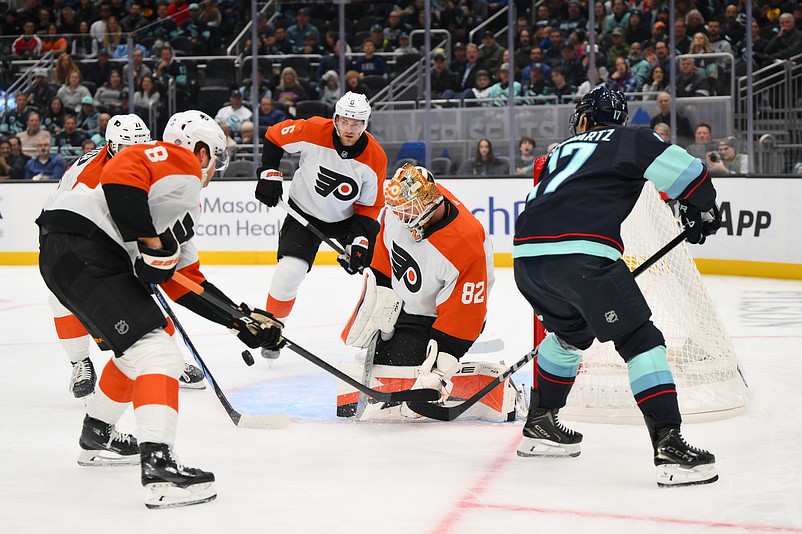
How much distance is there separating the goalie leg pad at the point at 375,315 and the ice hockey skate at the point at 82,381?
934 millimetres

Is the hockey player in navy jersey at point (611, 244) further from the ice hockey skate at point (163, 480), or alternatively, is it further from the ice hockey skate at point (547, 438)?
the ice hockey skate at point (163, 480)

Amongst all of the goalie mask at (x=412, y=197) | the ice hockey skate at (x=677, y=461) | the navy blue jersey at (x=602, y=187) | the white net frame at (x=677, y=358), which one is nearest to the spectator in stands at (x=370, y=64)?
the white net frame at (x=677, y=358)

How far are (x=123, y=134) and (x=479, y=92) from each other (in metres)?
5.49

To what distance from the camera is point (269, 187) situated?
4613 mm

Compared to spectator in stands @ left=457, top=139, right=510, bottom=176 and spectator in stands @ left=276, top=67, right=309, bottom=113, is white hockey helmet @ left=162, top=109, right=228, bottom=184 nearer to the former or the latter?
spectator in stands @ left=457, top=139, right=510, bottom=176

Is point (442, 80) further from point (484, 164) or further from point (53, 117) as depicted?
point (53, 117)

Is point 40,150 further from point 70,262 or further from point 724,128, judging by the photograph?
point 70,262

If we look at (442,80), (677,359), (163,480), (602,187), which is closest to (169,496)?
(163,480)

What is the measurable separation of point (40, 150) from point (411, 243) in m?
6.08

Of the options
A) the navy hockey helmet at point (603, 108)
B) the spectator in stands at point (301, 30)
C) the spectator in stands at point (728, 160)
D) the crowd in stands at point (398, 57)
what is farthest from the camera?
the spectator in stands at point (301, 30)

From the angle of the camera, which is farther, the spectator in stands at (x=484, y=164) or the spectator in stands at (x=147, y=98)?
the spectator in stands at (x=147, y=98)

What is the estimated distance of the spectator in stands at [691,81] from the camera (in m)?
7.88

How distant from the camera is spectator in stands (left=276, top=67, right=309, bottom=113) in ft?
29.7

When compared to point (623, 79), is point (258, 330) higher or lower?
lower
